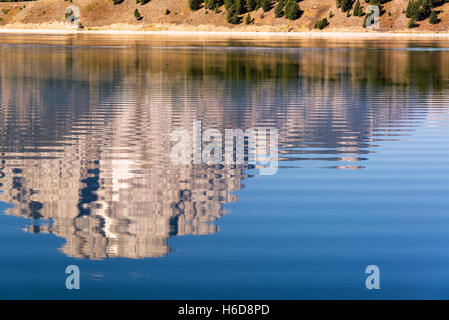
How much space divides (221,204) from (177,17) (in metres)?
Answer: 159

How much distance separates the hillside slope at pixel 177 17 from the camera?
14300cm

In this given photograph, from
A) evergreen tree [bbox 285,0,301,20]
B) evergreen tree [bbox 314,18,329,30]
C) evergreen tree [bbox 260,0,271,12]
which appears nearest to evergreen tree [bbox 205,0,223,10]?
evergreen tree [bbox 260,0,271,12]

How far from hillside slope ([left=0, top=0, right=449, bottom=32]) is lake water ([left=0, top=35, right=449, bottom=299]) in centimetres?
11980

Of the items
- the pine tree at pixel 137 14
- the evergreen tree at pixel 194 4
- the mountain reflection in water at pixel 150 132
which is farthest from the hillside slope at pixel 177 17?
the mountain reflection in water at pixel 150 132

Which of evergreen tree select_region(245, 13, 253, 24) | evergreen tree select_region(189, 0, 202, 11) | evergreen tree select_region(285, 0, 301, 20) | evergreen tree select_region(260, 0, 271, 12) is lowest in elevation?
evergreen tree select_region(245, 13, 253, 24)

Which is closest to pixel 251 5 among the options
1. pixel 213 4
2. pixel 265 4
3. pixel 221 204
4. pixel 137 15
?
pixel 265 4

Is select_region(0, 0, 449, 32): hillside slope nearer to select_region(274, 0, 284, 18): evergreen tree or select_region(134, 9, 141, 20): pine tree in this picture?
select_region(134, 9, 141, 20): pine tree

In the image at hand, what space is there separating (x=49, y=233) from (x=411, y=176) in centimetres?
760

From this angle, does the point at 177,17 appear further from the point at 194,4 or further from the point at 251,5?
the point at 251,5

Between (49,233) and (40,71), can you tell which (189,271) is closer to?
(49,233)

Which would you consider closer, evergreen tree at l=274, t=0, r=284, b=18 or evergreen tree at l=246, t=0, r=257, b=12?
evergreen tree at l=274, t=0, r=284, b=18

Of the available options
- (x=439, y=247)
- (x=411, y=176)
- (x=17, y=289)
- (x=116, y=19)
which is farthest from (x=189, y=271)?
(x=116, y=19)

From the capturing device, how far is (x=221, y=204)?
12.6 m

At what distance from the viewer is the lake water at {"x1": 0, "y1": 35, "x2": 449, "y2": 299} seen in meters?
9.02
